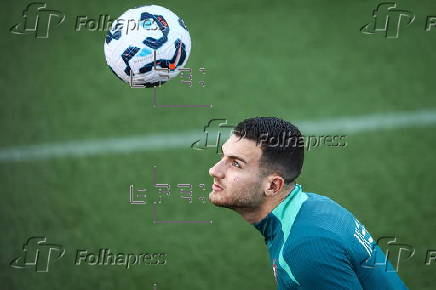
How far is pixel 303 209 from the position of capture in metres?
5.20

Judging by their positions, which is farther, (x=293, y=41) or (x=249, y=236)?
(x=293, y=41)

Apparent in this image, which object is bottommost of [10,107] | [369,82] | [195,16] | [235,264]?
[235,264]

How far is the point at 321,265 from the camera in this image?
15.8 feet

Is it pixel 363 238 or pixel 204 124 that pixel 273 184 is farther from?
pixel 204 124

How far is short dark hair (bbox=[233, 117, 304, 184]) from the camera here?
530 centimetres

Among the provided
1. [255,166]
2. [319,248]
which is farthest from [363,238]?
[255,166]

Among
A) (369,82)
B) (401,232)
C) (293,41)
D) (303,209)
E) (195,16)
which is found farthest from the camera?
(195,16)

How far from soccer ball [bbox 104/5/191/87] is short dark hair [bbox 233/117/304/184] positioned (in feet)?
3.82

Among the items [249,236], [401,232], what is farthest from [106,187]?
[401,232]

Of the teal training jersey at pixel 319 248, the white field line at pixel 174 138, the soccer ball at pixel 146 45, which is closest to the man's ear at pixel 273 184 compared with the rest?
the teal training jersey at pixel 319 248

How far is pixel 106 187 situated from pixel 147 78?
345 centimetres

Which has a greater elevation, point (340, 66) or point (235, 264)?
point (340, 66)

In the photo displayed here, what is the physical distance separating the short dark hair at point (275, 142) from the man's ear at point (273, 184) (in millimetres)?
40

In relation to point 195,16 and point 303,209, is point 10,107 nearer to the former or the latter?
point 195,16
